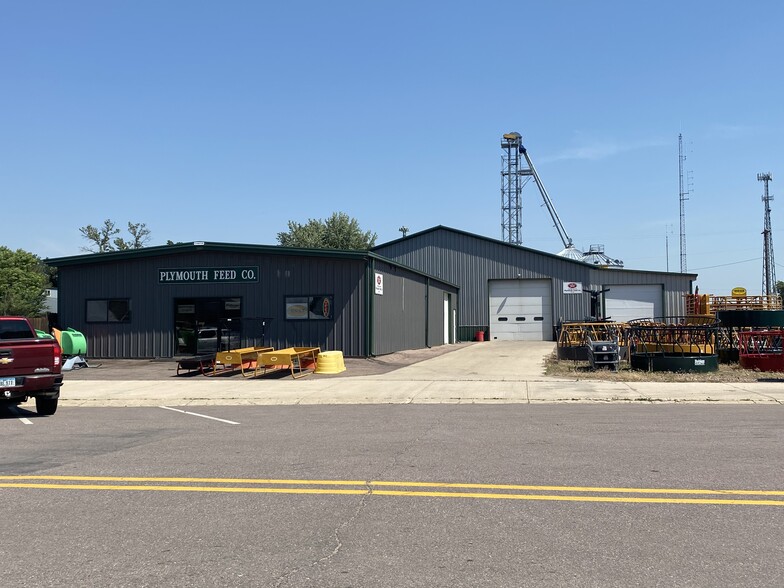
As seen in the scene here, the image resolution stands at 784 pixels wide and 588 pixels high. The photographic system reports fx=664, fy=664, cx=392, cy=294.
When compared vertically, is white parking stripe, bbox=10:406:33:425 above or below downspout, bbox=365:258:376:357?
below

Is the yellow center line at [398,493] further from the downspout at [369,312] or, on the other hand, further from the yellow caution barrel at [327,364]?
the downspout at [369,312]

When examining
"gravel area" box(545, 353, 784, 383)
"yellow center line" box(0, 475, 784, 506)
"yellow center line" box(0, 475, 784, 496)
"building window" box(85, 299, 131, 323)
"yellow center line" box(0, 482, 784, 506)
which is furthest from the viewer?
"building window" box(85, 299, 131, 323)

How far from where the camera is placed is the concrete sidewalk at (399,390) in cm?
1364

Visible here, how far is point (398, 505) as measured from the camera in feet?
18.5

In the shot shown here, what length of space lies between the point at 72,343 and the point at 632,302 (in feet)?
109

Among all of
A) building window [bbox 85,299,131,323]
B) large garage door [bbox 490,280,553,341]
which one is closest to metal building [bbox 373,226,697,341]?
large garage door [bbox 490,280,553,341]

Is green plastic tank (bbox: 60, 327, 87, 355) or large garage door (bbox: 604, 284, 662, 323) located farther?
large garage door (bbox: 604, 284, 662, 323)

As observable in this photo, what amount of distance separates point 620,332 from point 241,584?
22.0 metres

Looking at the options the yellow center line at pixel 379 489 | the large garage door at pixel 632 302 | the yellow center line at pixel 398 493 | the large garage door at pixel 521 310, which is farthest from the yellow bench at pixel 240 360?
the large garage door at pixel 632 302

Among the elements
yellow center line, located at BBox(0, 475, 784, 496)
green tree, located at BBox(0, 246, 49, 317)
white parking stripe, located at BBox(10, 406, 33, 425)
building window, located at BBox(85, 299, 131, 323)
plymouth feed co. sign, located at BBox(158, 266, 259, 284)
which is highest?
green tree, located at BBox(0, 246, 49, 317)

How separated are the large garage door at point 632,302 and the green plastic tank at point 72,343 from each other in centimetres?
3118

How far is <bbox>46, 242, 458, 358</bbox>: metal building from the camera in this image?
2378 cm

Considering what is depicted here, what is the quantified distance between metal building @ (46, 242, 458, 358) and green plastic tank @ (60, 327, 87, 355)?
5.02ft

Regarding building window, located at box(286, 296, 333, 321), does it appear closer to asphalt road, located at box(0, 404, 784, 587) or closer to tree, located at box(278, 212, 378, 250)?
asphalt road, located at box(0, 404, 784, 587)
